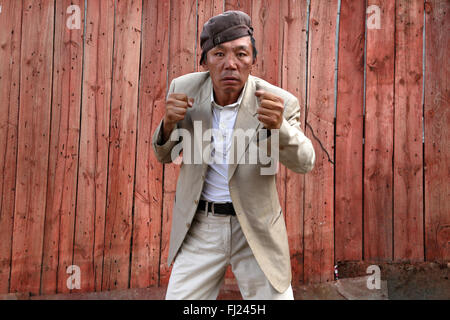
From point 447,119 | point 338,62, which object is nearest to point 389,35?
point 338,62

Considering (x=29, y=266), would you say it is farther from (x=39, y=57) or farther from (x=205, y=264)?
(x=205, y=264)

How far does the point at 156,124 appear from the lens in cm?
366

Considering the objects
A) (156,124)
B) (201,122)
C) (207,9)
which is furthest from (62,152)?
(201,122)

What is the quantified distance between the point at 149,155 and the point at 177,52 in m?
0.96

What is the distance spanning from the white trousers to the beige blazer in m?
0.08

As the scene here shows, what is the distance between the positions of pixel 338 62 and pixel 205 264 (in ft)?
7.86

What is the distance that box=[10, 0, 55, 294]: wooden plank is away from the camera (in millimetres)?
3574

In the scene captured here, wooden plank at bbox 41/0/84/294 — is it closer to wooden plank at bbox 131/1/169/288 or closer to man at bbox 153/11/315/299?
wooden plank at bbox 131/1/169/288

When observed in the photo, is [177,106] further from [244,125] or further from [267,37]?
[267,37]

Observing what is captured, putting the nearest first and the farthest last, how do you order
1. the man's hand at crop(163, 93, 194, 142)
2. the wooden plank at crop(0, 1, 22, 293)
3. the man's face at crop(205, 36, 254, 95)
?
Result: the man's hand at crop(163, 93, 194, 142), the man's face at crop(205, 36, 254, 95), the wooden plank at crop(0, 1, 22, 293)

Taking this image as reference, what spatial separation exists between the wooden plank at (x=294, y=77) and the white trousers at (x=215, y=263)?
1.58m

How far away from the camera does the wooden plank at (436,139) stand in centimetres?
366

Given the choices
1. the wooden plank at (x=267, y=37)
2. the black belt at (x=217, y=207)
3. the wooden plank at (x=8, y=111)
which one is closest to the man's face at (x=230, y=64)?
the black belt at (x=217, y=207)
